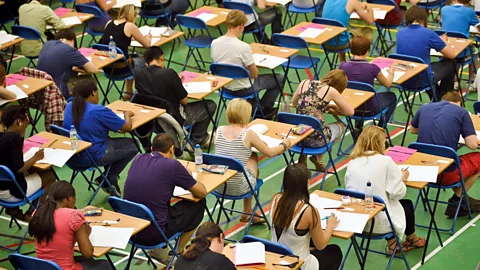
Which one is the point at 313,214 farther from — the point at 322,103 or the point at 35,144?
the point at 35,144

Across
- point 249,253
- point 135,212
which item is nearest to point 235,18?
point 135,212

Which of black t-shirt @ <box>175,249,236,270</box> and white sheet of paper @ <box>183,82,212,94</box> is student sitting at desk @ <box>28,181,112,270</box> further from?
white sheet of paper @ <box>183,82,212,94</box>

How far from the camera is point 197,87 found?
35.2ft

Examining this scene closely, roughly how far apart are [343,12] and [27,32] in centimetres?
454

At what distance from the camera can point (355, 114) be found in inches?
419

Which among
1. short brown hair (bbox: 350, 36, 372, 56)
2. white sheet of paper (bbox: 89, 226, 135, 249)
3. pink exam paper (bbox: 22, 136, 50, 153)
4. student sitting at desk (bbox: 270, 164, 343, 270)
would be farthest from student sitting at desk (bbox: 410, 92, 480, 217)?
pink exam paper (bbox: 22, 136, 50, 153)

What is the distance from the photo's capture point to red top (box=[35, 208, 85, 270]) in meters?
7.15

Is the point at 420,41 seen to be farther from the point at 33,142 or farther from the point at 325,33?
the point at 33,142

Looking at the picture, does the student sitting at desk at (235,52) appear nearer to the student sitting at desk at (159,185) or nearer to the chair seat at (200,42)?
the chair seat at (200,42)

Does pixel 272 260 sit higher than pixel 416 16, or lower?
lower

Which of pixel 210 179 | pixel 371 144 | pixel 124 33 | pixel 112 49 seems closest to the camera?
pixel 371 144

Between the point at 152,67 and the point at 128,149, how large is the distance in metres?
1.04

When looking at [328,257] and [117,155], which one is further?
[117,155]

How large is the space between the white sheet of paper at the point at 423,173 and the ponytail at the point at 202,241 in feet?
8.21
